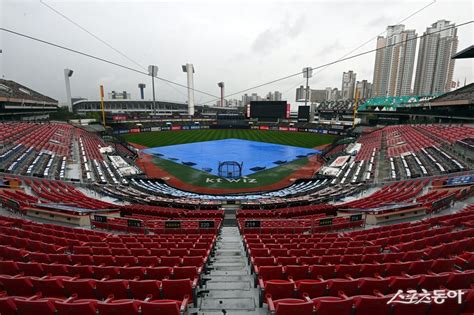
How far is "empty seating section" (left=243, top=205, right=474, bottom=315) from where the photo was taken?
3.40 meters

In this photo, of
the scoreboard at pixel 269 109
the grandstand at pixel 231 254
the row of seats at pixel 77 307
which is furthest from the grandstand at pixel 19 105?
the scoreboard at pixel 269 109

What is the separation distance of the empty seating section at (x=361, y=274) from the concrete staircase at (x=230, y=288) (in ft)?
1.12

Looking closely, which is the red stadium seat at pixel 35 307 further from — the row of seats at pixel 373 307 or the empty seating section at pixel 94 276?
the row of seats at pixel 373 307

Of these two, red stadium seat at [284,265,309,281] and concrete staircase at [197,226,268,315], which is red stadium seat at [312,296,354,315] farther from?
red stadium seat at [284,265,309,281]

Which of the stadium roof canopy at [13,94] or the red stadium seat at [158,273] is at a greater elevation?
the stadium roof canopy at [13,94]

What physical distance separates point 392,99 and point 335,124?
1669cm

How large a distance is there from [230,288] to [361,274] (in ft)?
9.67

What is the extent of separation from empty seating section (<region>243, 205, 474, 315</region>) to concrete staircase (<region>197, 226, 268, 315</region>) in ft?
1.12

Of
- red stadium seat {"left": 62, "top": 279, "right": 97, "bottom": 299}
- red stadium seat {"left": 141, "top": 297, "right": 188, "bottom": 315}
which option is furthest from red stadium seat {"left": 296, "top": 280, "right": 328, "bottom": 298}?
red stadium seat {"left": 62, "top": 279, "right": 97, "bottom": 299}

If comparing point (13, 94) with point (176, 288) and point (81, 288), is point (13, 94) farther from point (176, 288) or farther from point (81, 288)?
point (176, 288)

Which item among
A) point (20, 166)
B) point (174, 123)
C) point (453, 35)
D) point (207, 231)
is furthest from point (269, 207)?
point (453, 35)

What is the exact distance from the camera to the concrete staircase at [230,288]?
4500 mm

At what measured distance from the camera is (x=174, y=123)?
273 ft

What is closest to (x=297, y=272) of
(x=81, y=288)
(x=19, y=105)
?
(x=81, y=288)
